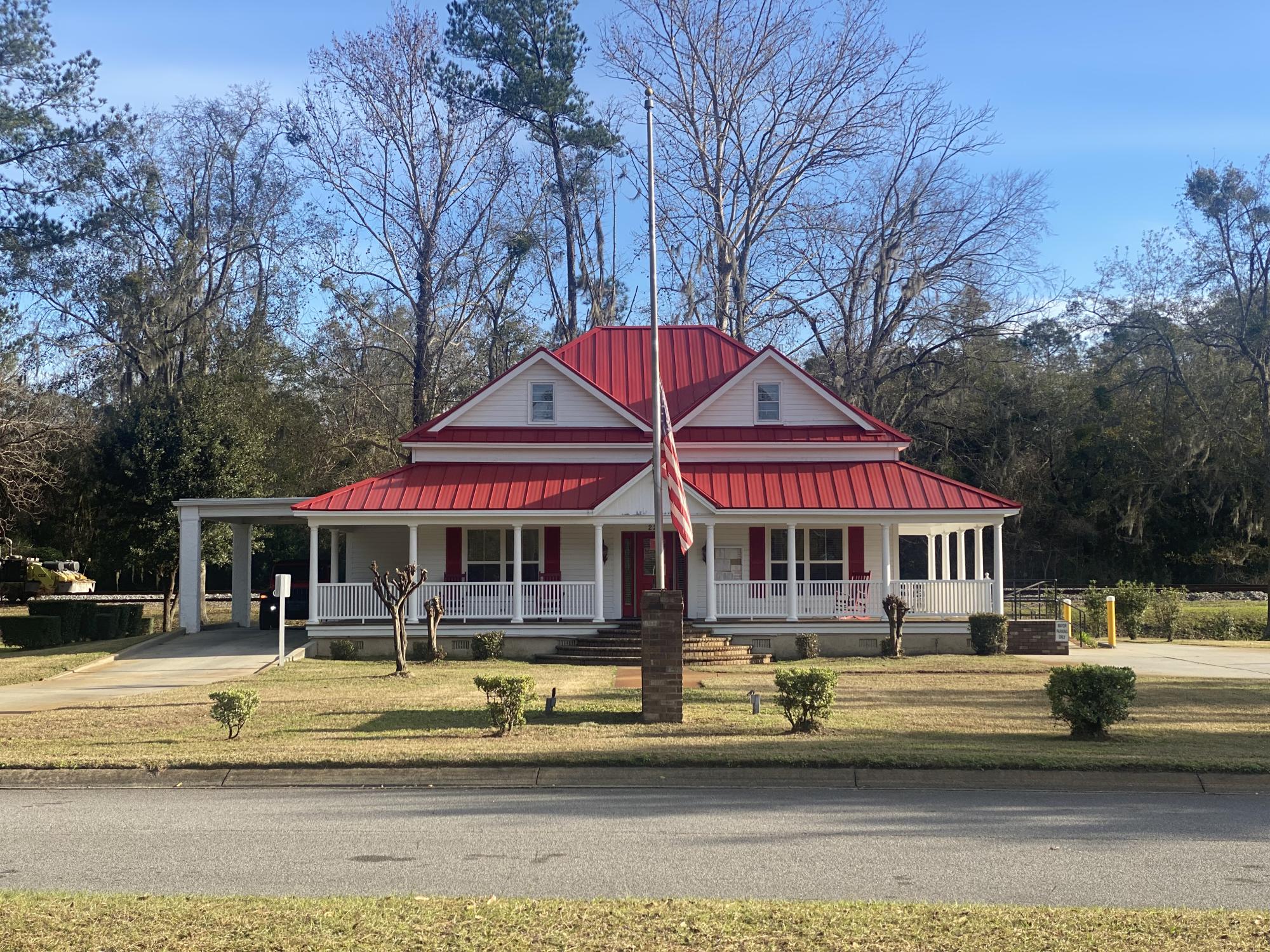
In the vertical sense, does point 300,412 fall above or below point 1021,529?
above

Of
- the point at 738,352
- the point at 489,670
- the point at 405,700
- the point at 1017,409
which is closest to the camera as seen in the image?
the point at 405,700

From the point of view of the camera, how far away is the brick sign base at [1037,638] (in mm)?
24938

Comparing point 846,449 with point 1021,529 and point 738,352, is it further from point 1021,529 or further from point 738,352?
point 1021,529

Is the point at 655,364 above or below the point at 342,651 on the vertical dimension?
above

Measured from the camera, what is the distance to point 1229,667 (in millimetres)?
22312

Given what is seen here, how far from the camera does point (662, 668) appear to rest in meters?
14.2

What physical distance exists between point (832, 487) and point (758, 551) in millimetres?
2467

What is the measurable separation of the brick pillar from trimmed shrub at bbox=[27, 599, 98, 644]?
68.5 feet

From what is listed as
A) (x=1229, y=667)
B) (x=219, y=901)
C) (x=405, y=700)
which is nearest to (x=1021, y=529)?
(x=1229, y=667)

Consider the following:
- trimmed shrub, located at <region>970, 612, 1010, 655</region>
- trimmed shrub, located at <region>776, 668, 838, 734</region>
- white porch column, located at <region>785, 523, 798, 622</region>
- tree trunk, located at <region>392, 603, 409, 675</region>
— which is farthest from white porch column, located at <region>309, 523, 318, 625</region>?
trimmed shrub, located at <region>970, 612, 1010, 655</region>

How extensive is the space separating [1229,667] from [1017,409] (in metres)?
26.9

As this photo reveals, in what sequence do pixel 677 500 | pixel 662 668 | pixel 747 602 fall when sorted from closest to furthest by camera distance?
1. pixel 662 668
2. pixel 677 500
3. pixel 747 602

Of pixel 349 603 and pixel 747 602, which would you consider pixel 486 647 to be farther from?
pixel 747 602

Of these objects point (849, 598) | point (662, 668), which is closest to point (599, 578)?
point (849, 598)
